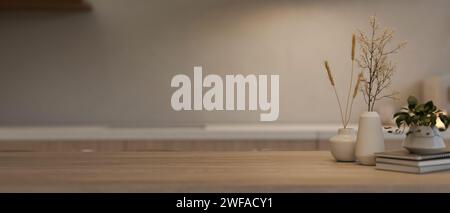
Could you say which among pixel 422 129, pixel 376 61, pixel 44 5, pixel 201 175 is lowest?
pixel 201 175

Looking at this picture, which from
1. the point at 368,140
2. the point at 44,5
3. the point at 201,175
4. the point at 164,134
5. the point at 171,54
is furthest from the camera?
the point at 171,54

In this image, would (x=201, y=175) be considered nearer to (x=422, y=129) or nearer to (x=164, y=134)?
(x=422, y=129)

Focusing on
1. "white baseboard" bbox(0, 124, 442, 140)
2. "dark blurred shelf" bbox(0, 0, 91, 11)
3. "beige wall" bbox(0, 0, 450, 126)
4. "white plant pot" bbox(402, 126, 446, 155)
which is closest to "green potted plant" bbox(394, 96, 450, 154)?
"white plant pot" bbox(402, 126, 446, 155)

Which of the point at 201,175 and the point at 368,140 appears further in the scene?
the point at 368,140

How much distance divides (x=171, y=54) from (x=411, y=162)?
2.32m

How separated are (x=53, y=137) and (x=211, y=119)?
104cm

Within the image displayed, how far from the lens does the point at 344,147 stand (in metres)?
1.60

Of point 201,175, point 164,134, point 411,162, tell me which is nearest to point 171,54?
point 164,134

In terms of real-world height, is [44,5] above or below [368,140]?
above

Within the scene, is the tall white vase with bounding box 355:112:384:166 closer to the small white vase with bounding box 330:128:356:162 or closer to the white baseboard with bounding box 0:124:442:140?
the small white vase with bounding box 330:128:356:162

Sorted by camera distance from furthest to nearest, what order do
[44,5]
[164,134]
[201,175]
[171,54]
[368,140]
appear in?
[171,54], [44,5], [164,134], [368,140], [201,175]

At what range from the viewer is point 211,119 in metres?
3.46

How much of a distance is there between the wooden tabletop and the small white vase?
32mm
